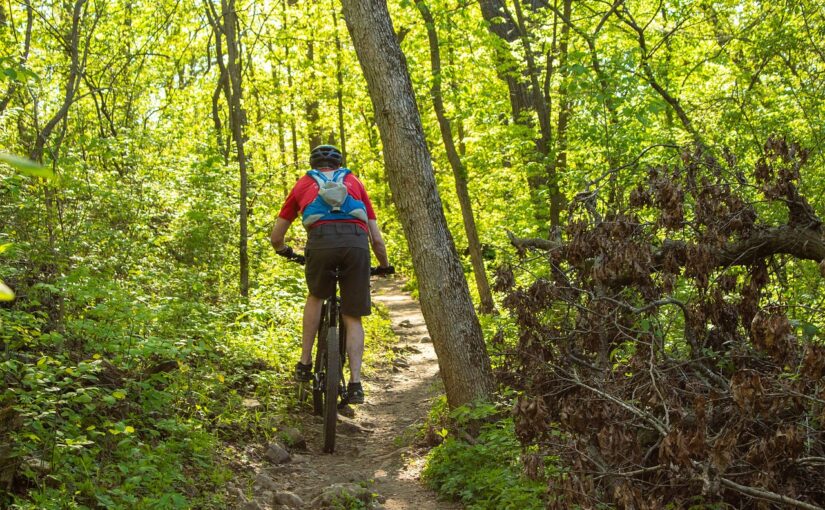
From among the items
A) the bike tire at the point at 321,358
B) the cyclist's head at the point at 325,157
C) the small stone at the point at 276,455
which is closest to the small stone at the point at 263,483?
the small stone at the point at 276,455

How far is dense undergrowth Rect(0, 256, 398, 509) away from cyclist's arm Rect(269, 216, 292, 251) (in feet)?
3.61

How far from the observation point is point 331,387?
5949mm

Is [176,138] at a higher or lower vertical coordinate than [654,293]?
higher

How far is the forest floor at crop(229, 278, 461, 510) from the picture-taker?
16.0 feet

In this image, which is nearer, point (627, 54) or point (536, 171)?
point (627, 54)

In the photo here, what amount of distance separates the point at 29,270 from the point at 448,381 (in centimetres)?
363

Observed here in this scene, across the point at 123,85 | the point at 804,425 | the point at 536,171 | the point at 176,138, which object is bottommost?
the point at 804,425

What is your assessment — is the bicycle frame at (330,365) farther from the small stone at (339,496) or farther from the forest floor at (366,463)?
the small stone at (339,496)

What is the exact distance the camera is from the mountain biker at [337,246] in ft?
19.8

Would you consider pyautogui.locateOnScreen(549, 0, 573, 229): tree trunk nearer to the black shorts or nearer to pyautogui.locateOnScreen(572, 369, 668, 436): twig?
the black shorts

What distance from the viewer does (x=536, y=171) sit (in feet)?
42.1

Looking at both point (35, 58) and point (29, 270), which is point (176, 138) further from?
point (29, 270)

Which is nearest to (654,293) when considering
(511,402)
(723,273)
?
(723,273)

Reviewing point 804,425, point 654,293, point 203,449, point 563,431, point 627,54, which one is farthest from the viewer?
point 627,54
